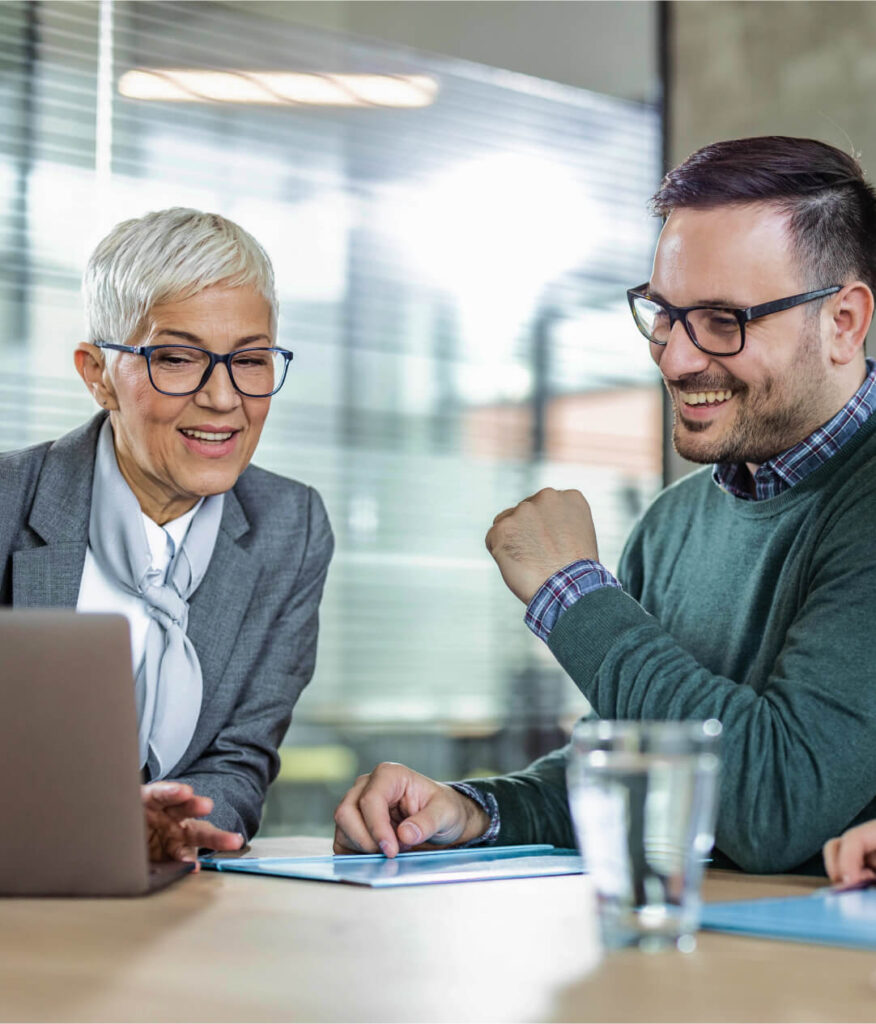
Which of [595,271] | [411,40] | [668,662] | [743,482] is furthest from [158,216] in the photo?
[595,271]

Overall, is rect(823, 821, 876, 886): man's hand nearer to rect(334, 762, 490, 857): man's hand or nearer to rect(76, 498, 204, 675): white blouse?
rect(334, 762, 490, 857): man's hand

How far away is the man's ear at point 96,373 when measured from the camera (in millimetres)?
1930

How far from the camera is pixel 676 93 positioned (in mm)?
Result: 3359

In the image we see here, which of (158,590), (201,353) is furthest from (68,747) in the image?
(201,353)

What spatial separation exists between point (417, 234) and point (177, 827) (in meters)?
2.52

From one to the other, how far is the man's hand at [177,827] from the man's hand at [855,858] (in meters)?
0.55

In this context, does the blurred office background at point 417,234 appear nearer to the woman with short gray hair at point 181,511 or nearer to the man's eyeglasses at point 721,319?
the woman with short gray hair at point 181,511

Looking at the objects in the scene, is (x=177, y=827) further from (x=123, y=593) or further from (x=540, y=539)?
(x=123, y=593)

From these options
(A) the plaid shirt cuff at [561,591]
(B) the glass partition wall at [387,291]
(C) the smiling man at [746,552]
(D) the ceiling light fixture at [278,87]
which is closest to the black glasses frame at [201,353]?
(C) the smiling man at [746,552]

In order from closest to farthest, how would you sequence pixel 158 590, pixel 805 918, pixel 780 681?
pixel 805 918, pixel 780 681, pixel 158 590

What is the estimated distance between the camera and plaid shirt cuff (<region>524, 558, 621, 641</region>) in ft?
Answer: 4.26

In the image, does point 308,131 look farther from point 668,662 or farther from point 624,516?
point 668,662

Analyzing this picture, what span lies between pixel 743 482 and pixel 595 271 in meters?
2.27

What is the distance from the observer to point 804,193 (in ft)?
4.93
